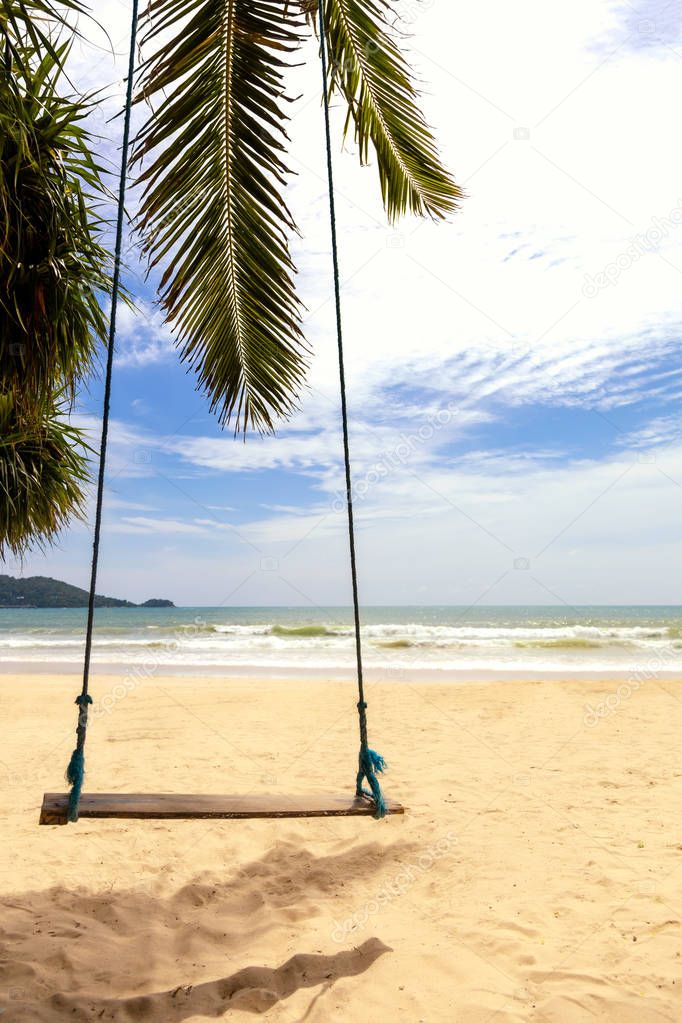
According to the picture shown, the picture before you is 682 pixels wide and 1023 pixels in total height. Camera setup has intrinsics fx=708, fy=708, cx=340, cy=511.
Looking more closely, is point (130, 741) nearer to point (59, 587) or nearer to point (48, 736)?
point (48, 736)

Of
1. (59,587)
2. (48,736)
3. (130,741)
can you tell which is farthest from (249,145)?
(59,587)

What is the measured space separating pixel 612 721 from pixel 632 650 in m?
11.2

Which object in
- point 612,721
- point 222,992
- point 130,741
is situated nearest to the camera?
point 222,992

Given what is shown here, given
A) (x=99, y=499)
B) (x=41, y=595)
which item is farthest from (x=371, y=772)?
Result: (x=41, y=595)

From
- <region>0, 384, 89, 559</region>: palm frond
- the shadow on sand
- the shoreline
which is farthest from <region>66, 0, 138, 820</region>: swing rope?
the shoreline

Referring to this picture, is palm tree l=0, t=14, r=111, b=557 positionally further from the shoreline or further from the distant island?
the distant island

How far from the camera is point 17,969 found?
8.75 feet

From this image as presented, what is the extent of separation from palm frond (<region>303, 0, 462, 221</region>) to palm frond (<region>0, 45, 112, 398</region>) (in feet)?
4.92

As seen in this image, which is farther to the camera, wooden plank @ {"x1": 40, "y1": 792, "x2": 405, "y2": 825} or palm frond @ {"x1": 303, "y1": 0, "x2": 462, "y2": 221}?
palm frond @ {"x1": 303, "y1": 0, "x2": 462, "y2": 221}

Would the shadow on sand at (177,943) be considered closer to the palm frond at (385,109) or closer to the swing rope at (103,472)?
the swing rope at (103,472)

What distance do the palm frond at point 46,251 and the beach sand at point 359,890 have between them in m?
2.90

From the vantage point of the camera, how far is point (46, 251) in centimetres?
418

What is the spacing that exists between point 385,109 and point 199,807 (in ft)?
12.2

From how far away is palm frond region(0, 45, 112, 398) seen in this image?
13.0 feet
